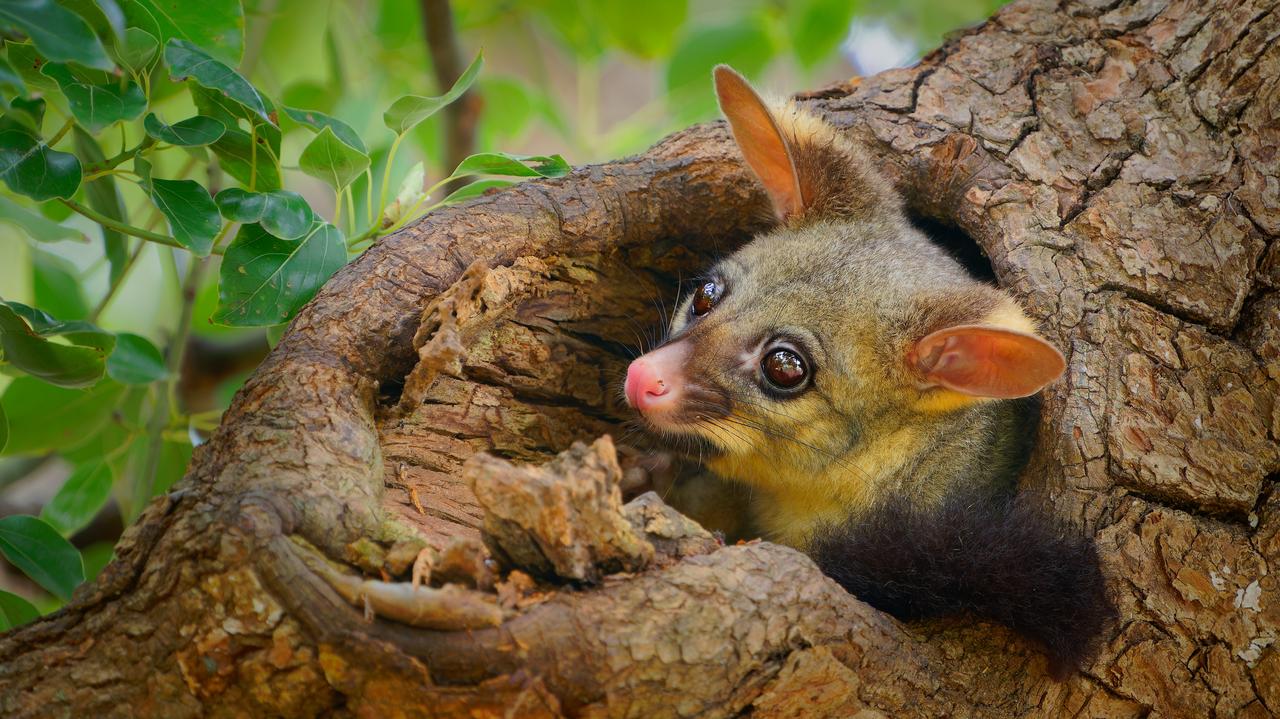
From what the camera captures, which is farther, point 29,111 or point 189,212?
point 189,212

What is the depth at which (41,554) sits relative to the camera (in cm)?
212

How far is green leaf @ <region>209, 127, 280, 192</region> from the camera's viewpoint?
2.31 meters

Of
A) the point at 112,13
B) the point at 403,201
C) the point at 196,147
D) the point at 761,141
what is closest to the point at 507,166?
the point at 403,201

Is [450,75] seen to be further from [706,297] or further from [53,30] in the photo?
[53,30]

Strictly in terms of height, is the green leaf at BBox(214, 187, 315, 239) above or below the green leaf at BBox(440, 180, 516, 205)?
below

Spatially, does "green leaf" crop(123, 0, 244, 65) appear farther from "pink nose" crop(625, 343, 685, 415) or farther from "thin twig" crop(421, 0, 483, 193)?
"thin twig" crop(421, 0, 483, 193)

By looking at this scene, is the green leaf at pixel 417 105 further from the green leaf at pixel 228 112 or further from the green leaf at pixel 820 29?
the green leaf at pixel 820 29

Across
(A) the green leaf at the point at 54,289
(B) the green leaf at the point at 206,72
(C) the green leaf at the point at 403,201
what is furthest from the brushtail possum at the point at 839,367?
(A) the green leaf at the point at 54,289

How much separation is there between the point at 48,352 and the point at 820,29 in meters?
2.87

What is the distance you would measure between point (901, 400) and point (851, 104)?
1.03 metres

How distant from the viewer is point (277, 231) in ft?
7.29

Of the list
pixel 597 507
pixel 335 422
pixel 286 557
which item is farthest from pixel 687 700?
pixel 335 422

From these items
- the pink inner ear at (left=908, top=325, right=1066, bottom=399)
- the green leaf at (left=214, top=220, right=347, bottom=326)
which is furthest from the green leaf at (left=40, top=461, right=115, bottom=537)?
the pink inner ear at (left=908, top=325, right=1066, bottom=399)

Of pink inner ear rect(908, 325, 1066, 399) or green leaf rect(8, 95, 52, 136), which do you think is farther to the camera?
pink inner ear rect(908, 325, 1066, 399)
